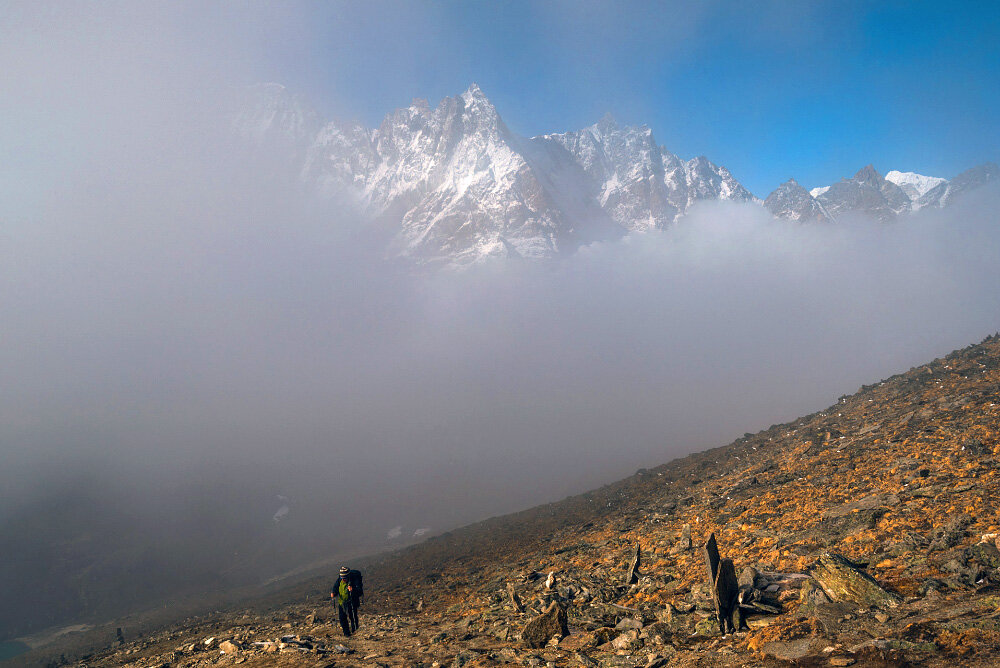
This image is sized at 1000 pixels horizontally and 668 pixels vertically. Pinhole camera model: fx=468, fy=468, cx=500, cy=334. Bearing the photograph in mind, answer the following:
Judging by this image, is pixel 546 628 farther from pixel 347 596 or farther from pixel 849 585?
pixel 347 596

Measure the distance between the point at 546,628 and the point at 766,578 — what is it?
7.02 metres

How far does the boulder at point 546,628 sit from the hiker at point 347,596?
808 cm

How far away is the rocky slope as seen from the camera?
Result: 10906 millimetres

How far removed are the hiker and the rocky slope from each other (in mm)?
654

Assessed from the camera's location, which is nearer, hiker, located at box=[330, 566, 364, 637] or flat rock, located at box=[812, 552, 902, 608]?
flat rock, located at box=[812, 552, 902, 608]

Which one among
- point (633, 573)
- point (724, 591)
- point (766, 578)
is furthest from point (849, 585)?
point (633, 573)

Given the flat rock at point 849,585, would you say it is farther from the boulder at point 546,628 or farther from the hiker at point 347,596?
the hiker at point 347,596

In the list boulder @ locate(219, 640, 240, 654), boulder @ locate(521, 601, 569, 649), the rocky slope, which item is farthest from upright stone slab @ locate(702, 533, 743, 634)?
boulder @ locate(219, 640, 240, 654)

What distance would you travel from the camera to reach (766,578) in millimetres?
14461

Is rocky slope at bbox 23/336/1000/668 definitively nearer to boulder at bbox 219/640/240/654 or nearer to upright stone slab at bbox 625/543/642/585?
upright stone slab at bbox 625/543/642/585

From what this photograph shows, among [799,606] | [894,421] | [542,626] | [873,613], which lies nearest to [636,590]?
[542,626]

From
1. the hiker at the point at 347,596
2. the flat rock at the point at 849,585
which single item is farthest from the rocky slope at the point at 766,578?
the hiker at the point at 347,596

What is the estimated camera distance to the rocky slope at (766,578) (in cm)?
1091

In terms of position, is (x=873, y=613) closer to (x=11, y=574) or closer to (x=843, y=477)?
(x=843, y=477)
